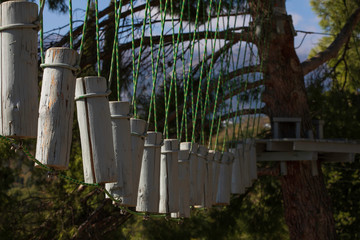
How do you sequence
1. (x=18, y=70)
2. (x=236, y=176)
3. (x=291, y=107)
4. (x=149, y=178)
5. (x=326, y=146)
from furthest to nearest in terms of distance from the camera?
1. (x=291, y=107)
2. (x=326, y=146)
3. (x=236, y=176)
4. (x=149, y=178)
5. (x=18, y=70)

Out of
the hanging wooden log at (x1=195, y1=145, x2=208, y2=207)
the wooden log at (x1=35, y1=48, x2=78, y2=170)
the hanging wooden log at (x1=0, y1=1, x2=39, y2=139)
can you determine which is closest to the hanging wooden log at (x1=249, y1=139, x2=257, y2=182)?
the hanging wooden log at (x1=195, y1=145, x2=208, y2=207)

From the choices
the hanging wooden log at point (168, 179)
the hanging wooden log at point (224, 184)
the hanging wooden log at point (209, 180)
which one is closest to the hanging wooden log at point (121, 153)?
the hanging wooden log at point (168, 179)

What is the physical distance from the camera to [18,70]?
5.83 feet

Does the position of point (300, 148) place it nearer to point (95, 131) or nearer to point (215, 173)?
point (215, 173)

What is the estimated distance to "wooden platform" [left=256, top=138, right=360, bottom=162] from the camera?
5389 mm

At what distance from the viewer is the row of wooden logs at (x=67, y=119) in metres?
1.77

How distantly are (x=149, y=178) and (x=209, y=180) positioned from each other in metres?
1.01

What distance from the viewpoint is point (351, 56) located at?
9.84 m

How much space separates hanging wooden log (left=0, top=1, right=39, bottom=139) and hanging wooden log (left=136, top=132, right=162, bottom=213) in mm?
885

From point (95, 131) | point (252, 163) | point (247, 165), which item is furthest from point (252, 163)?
point (95, 131)

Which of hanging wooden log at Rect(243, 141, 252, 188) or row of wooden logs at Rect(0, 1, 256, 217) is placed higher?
row of wooden logs at Rect(0, 1, 256, 217)

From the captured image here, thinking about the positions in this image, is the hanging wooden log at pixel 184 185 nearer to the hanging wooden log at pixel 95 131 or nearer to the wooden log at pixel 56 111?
the hanging wooden log at pixel 95 131

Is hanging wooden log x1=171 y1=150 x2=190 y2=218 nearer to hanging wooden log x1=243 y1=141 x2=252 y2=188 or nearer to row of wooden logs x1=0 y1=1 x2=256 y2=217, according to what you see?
row of wooden logs x1=0 y1=1 x2=256 y2=217

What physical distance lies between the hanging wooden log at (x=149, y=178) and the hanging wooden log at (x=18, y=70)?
0.89 meters
